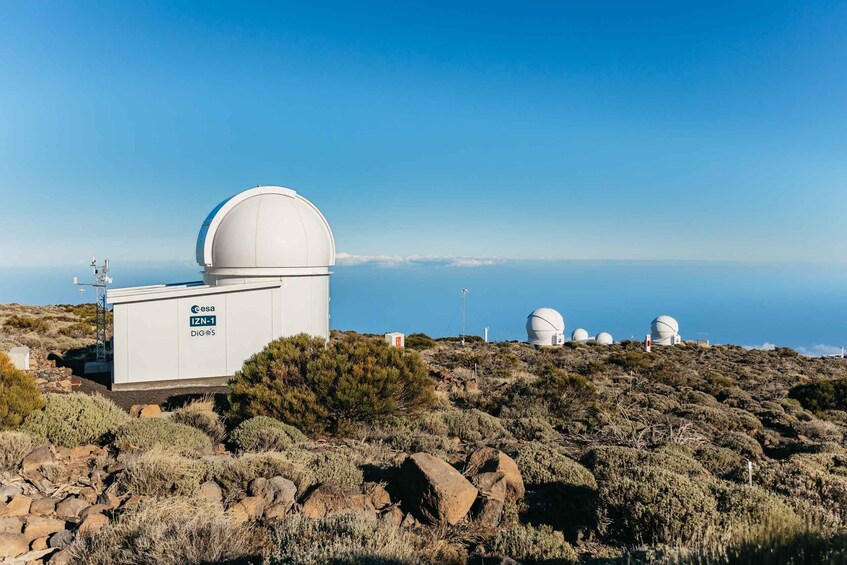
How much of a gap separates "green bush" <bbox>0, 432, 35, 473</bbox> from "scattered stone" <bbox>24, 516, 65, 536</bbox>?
Result: 1.50 metres

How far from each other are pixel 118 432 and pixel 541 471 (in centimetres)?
473

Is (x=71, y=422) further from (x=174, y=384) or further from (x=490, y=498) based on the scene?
(x=174, y=384)

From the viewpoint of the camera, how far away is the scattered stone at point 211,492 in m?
4.32

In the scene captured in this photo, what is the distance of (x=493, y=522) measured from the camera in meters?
4.20

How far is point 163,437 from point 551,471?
4.26m

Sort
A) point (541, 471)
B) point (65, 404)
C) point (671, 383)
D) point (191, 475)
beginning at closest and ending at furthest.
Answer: point (191, 475) → point (541, 471) → point (65, 404) → point (671, 383)

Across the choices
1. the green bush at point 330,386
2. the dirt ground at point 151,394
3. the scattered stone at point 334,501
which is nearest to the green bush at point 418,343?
the dirt ground at point 151,394

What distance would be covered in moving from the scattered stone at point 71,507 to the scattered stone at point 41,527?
15 centimetres

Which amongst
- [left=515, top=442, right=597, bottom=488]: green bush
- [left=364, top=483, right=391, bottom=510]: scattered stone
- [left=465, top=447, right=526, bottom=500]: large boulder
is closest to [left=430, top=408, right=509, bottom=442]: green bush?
[left=515, top=442, right=597, bottom=488]: green bush

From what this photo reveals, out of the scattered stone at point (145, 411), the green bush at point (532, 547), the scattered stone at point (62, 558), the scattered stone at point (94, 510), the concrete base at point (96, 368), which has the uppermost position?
the scattered stone at point (94, 510)

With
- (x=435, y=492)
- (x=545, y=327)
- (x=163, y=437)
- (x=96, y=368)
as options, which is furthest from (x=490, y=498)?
(x=545, y=327)

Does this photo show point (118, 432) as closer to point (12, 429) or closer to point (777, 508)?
point (12, 429)

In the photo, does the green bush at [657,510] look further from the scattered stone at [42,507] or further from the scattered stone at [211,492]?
the scattered stone at [42,507]

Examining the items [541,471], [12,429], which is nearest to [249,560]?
[541,471]
